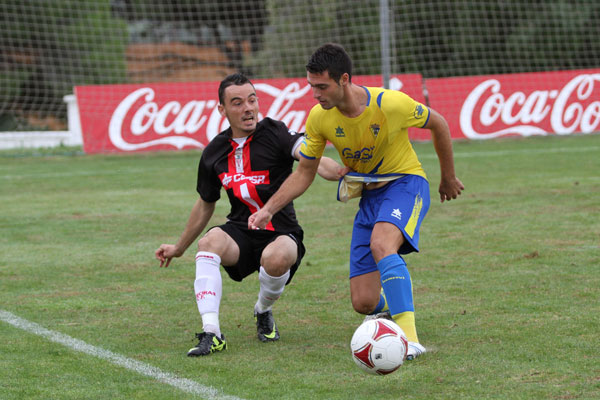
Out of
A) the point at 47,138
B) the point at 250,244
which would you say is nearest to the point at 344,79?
the point at 250,244

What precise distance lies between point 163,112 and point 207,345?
14.6 m

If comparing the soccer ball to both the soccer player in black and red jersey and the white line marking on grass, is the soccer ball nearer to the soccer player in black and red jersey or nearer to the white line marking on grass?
the white line marking on grass

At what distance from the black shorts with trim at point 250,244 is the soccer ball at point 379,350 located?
1.17m

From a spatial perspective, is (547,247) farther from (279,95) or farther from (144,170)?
(279,95)

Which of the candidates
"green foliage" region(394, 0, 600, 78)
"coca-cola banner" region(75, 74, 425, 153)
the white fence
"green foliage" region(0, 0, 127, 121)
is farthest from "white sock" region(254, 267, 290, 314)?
"green foliage" region(0, 0, 127, 121)

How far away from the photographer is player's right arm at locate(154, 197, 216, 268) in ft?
18.1

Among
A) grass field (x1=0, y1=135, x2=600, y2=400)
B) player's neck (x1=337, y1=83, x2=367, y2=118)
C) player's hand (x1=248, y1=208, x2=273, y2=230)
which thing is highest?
player's neck (x1=337, y1=83, x2=367, y2=118)

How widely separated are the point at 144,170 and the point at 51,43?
62.6 ft

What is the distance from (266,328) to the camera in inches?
215

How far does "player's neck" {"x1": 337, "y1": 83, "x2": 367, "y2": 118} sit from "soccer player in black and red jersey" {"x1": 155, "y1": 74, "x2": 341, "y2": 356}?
374mm

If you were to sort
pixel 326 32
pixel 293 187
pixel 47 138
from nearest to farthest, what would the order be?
pixel 293 187
pixel 47 138
pixel 326 32

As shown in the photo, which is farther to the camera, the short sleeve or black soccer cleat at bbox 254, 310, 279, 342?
black soccer cleat at bbox 254, 310, 279, 342

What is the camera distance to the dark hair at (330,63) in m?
4.90

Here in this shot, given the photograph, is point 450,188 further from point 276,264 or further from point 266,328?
point 266,328
